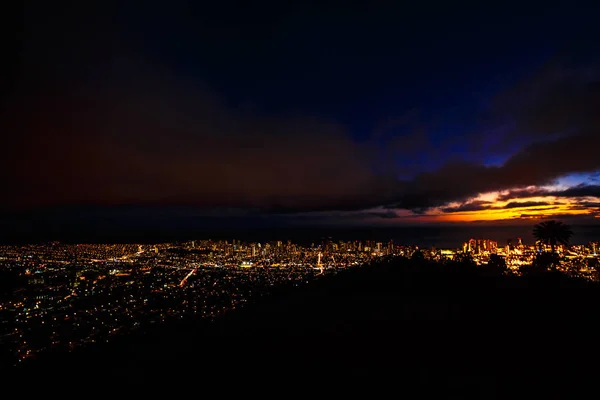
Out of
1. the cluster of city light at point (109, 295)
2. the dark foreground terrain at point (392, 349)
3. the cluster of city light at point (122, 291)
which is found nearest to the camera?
the dark foreground terrain at point (392, 349)

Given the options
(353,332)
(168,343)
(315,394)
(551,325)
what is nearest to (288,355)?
(315,394)

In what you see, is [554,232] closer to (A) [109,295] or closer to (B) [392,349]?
(B) [392,349]

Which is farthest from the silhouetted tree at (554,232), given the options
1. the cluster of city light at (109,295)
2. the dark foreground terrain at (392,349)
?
the cluster of city light at (109,295)

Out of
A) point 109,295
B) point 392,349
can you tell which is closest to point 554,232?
point 392,349

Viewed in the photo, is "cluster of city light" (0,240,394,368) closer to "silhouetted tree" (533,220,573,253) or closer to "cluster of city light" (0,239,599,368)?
"cluster of city light" (0,239,599,368)

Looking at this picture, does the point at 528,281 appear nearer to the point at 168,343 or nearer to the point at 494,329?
the point at 494,329

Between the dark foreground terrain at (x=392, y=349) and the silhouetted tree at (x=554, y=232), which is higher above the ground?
the silhouetted tree at (x=554, y=232)

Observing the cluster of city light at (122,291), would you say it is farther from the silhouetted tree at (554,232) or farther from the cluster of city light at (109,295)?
the silhouetted tree at (554,232)
